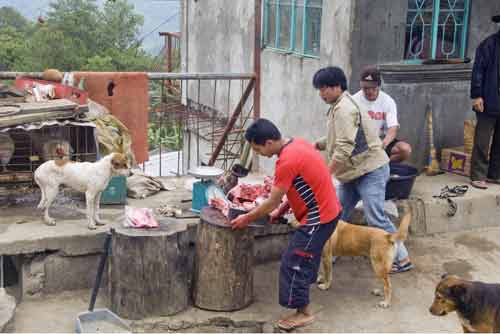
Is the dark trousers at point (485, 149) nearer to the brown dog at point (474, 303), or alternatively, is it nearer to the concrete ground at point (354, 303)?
the concrete ground at point (354, 303)

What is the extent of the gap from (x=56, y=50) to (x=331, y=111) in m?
33.0

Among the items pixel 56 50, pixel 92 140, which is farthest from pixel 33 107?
pixel 56 50

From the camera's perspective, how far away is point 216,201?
244 inches

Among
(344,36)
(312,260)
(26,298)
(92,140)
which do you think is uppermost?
(344,36)

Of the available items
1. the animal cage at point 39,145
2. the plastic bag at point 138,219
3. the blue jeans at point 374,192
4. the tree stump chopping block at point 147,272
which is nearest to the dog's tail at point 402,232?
the blue jeans at point 374,192

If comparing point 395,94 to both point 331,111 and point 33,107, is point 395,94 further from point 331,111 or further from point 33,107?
point 33,107

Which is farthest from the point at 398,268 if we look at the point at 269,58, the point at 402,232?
the point at 269,58

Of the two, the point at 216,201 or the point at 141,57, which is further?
the point at 141,57

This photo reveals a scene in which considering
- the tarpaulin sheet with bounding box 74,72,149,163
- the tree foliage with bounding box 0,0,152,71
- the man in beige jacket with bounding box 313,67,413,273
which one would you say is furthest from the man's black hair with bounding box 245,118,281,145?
the tree foliage with bounding box 0,0,152,71

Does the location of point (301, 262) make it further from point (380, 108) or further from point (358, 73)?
point (358, 73)

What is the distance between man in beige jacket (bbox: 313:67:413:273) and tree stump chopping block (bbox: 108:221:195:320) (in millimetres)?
1576

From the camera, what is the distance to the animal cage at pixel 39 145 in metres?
6.76

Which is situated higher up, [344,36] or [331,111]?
[344,36]

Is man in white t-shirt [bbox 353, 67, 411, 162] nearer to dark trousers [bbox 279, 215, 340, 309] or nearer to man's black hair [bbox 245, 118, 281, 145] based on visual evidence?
dark trousers [bbox 279, 215, 340, 309]
